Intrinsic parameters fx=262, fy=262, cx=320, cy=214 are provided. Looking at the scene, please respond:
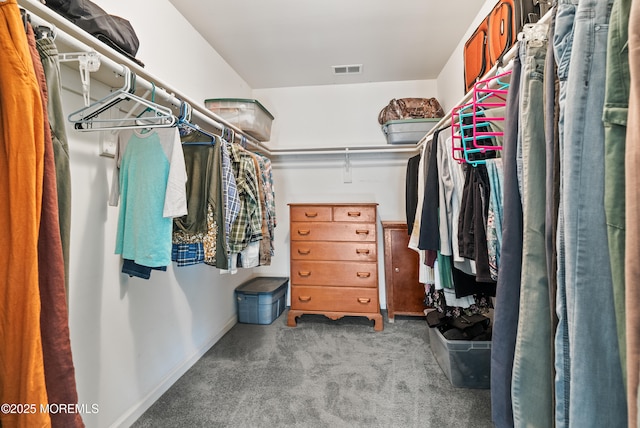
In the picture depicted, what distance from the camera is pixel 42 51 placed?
0.61 meters

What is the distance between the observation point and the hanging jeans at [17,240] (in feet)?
1.58

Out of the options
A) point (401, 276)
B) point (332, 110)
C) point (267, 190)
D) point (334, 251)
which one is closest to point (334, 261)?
point (334, 251)

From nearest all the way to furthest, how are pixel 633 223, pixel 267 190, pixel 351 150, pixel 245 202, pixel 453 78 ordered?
pixel 633 223, pixel 245 202, pixel 267 190, pixel 453 78, pixel 351 150

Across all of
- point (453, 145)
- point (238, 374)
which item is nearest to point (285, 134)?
point (453, 145)

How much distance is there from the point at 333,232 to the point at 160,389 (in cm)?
158

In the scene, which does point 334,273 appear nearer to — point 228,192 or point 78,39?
point 228,192

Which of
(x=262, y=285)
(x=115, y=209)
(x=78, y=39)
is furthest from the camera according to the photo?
(x=262, y=285)

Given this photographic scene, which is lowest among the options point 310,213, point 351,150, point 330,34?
point 310,213

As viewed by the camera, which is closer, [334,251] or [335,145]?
[334,251]

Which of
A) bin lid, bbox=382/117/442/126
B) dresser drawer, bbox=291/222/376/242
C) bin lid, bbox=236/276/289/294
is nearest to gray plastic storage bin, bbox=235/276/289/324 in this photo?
bin lid, bbox=236/276/289/294

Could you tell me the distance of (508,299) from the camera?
0.65 m

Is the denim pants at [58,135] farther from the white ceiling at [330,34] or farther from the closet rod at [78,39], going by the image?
the white ceiling at [330,34]

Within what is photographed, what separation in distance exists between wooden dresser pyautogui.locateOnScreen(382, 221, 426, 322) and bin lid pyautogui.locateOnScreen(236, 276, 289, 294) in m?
1.09

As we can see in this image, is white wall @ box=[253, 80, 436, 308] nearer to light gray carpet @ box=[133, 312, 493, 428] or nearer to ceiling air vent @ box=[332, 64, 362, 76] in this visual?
ceiling air vent @ box=[332, 64, 362, 76]
